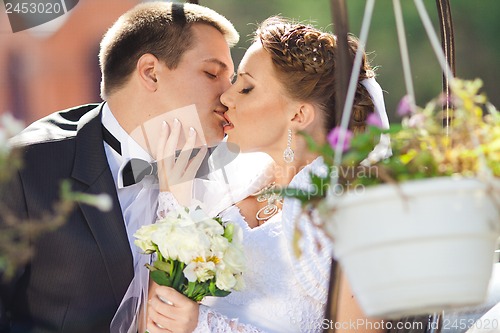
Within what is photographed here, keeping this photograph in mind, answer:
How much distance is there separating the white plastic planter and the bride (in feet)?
4.41

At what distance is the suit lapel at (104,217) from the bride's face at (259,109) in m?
0.47

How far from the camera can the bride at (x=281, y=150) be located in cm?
294

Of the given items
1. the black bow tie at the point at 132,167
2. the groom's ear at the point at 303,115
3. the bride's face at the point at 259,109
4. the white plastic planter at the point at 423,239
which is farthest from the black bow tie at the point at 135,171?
the white plastic planter at the point at 423,239

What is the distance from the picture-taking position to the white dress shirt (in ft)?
10.4

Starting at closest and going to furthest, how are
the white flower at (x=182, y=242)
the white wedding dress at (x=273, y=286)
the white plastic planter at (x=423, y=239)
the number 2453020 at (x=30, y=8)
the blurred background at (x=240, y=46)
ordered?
1. the white plastic planter at (x=423, y=239)
2. the white flower at (x=182, y=242)
3. the white wedding dress at (x=273, y=286)
4. the number 2453020 at (x=30, y=8)
5. the blurred background at (x=240, y=46)

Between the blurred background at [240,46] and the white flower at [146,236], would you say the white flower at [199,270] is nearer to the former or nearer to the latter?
the white flower at [146,236]

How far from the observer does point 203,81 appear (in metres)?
3.46

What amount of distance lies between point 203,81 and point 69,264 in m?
0.92

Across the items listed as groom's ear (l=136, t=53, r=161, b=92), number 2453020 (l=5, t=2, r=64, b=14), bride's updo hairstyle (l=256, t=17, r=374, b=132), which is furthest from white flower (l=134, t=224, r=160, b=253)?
number 2453020 (l=5, t=2, r=64, b=14)

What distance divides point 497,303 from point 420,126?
1488mm

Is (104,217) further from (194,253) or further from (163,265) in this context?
(194,253)

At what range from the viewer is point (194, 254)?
2.57 meters

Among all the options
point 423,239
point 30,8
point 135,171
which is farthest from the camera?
point 30,8

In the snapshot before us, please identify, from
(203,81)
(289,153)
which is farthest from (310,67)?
(203,81)
